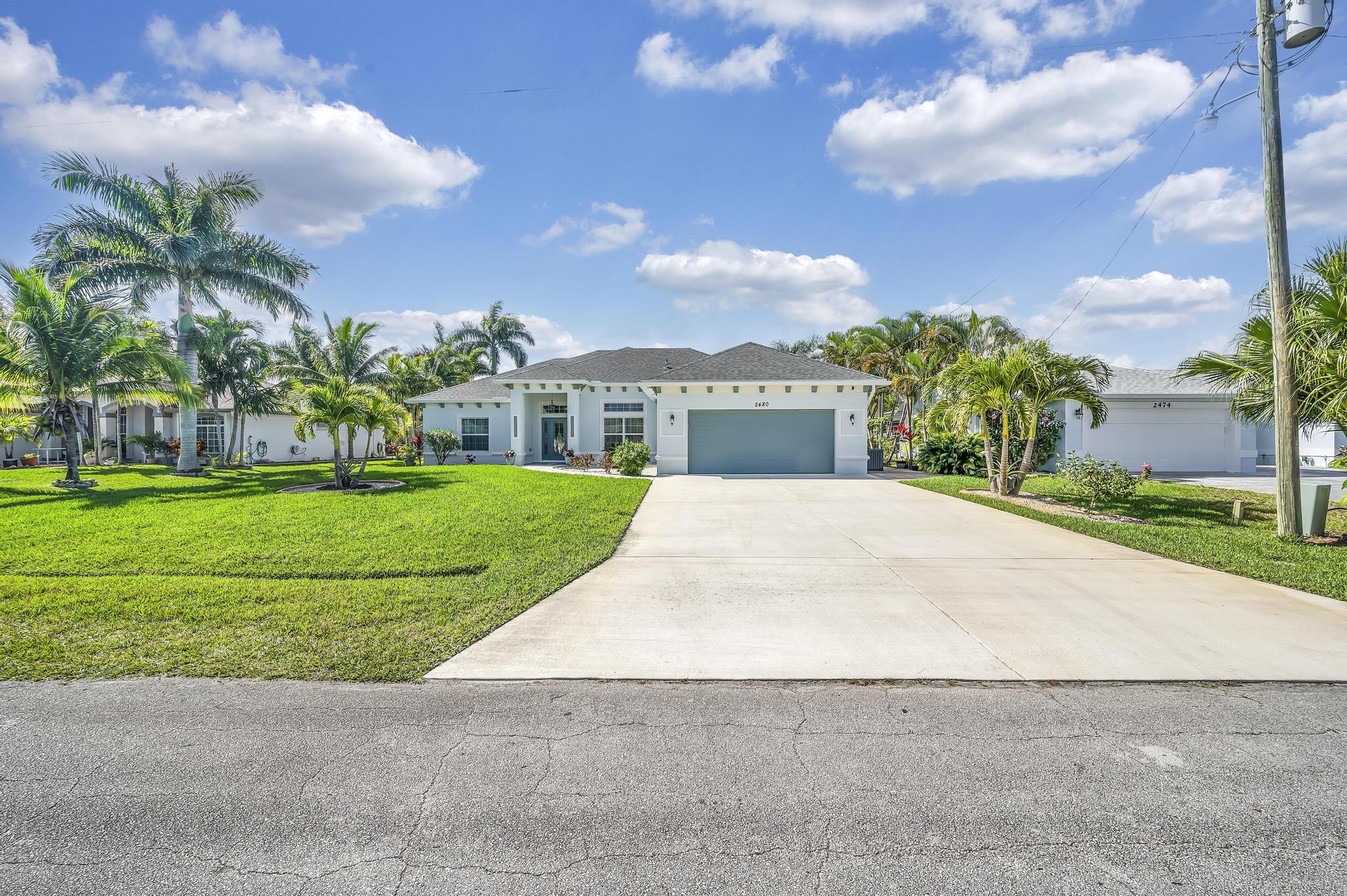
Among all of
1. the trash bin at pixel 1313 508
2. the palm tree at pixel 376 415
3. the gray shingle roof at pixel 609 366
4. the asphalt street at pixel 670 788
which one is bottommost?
the asphalt street at pixel 670 788

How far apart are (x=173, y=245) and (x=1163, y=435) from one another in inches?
1264

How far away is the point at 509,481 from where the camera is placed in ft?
51.9

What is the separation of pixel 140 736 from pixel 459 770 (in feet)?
6.25

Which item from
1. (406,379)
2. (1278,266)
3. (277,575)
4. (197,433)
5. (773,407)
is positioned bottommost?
(277,575)

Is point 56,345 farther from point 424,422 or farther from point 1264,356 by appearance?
point 1264,356

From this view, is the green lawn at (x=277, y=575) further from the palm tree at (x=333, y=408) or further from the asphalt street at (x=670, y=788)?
the palm tree at (x=333, y=408)

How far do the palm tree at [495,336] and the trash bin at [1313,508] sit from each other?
35.1 metres

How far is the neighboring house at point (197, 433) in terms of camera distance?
25.5 meters

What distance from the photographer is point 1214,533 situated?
29.7 feet

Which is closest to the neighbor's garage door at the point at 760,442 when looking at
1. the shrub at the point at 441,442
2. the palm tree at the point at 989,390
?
the palm tree at the point at 989,390

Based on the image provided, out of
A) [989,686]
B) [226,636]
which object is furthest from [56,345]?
[989,686]

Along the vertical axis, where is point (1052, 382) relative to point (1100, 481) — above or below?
above

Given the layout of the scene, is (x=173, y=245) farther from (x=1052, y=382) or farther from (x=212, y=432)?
(x=1052, y=382)

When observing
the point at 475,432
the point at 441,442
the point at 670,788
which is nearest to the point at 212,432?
the point at 441,442
